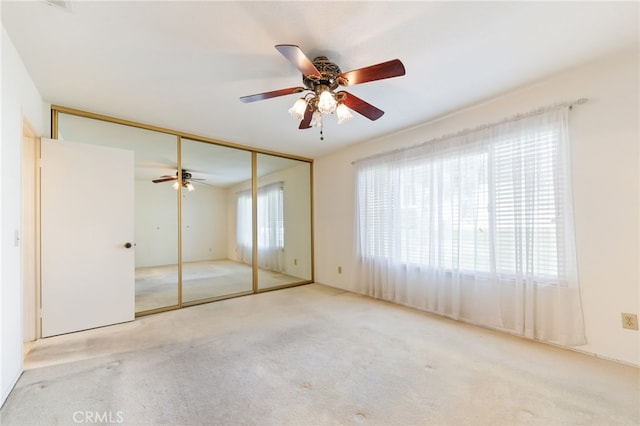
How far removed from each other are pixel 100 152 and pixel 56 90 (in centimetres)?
67

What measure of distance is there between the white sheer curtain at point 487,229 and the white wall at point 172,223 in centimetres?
254

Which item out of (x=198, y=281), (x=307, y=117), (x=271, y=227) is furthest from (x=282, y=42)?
(x=198, y=281)

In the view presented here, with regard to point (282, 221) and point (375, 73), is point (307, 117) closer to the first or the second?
point (375, 73)

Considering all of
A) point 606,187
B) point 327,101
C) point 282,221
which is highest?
point 327,101

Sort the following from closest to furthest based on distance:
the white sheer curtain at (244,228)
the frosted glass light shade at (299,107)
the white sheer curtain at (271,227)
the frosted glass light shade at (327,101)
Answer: the frosted glass light shade at (327,101) → the frosted glass light shade at (299,107) → the white sheer curtain at (244,228) → the white sheer curtain at (271,227)

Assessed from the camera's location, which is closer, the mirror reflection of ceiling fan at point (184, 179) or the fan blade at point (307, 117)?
the fan blade at point (307, 117)

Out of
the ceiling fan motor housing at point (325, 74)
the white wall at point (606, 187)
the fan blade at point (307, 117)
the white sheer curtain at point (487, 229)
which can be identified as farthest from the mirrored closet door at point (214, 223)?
the white wall at point (606, 187)

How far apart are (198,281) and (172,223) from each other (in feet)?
3.27

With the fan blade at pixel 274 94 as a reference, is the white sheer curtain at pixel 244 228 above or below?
below

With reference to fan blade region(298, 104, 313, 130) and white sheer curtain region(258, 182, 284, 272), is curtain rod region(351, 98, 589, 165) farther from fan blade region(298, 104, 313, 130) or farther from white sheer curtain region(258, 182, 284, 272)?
white sheer curtain region(258, 182, 284, 272)

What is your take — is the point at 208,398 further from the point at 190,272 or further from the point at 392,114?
the point at 392,114

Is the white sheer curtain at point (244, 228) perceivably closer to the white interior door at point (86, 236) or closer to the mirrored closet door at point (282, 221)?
the mirrored closet door at point (282, 221)

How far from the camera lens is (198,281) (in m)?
4.05

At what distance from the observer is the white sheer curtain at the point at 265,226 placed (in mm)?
4473
